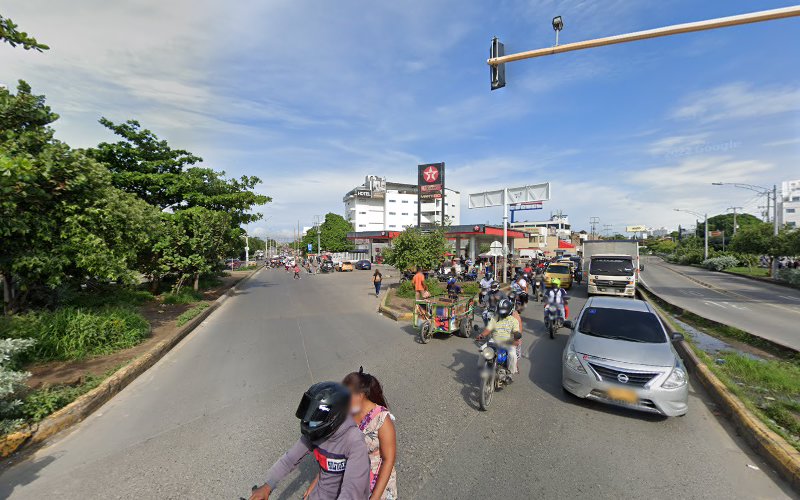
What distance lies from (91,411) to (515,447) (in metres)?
5.96

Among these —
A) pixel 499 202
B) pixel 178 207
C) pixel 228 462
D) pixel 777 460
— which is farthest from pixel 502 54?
pixel 499 202

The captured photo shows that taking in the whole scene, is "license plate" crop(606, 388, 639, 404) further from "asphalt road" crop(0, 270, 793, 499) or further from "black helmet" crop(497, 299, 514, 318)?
"black helmet" crop(497, 299, 514, 318)

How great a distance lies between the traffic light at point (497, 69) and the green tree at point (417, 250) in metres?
12.6

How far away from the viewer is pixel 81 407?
17.1 ft

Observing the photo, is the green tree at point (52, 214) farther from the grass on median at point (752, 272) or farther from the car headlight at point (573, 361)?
the grass on median at point (752, 272)

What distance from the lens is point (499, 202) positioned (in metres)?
26.1

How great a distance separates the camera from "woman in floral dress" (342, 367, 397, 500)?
7.41ft

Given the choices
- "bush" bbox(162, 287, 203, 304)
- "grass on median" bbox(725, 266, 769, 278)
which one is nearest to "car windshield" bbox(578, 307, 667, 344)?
"bush" bbox(162, 287, 203, 304)

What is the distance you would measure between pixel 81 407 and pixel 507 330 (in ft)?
20.8

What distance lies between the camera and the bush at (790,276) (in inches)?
952

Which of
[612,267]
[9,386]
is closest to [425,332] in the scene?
[9,386]

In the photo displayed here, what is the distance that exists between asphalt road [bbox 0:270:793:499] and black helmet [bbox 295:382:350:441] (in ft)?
6.84

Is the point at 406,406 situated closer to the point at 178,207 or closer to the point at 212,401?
the point at 212,401

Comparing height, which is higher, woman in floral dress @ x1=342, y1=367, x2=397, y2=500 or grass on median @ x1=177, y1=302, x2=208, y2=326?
woman in floral dress @ x1=342, y1=367, x2=397, y2=500
